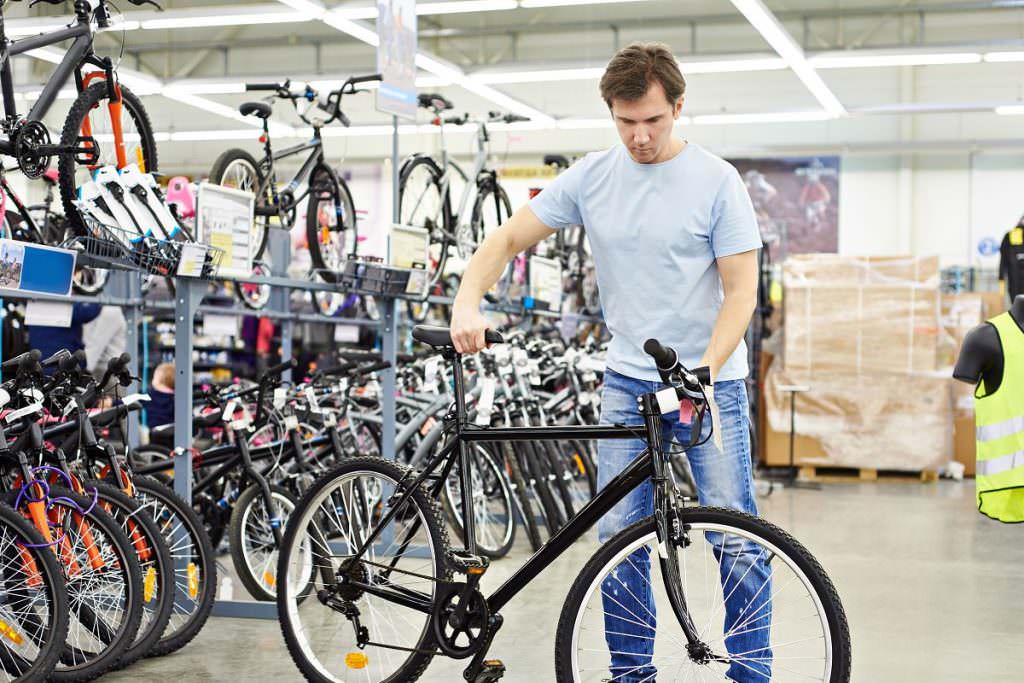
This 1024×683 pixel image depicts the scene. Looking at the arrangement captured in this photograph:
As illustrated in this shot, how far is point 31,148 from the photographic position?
4.01 meters

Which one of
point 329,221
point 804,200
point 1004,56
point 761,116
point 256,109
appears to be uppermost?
point 1004,56

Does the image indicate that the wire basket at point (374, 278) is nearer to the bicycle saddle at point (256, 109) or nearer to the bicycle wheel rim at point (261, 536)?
the bicycle wheel rim at point (261, 536)

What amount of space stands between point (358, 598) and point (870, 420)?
7705mm

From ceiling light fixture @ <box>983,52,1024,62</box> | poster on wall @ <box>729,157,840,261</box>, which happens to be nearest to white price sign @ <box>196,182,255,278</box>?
ceiling light fixture @ <box>983,52,1024,62</box>

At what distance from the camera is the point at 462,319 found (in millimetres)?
→ 2555

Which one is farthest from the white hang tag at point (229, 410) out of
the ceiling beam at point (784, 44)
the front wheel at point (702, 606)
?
the ceiling beam at point (784, 44)

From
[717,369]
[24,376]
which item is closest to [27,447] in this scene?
[24,376]

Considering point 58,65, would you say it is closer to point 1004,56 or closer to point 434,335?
point 434,335

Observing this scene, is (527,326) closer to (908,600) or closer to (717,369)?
(908,600)

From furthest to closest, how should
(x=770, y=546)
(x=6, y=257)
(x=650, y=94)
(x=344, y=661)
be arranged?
(x=6, y=257) → (x=344, y=661) → (x=650, y=94) → (x=770, y=546)

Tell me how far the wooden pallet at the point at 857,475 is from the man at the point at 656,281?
740 cm

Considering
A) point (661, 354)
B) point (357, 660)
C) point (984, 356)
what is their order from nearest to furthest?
point (661, 354) → point (357, 660) → point (984, 356)

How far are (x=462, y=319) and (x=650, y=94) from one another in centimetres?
60

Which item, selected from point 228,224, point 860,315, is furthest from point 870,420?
point 228,224
